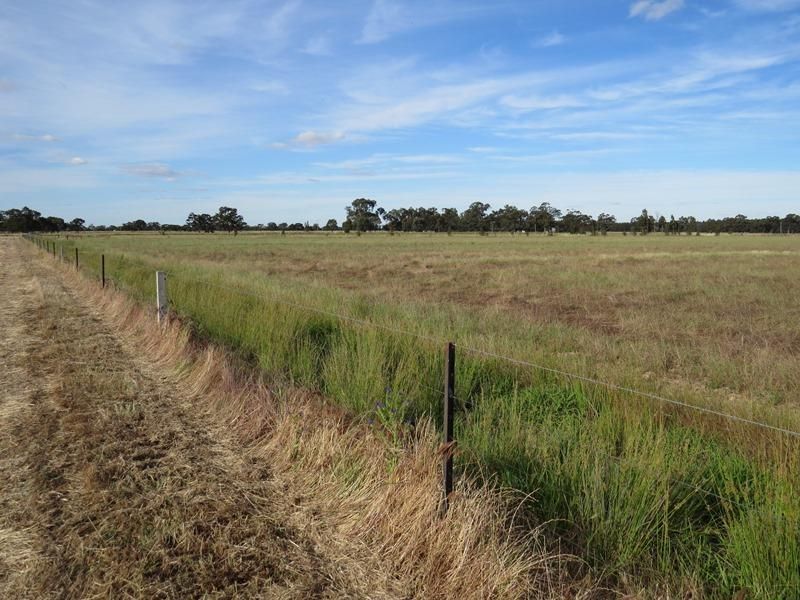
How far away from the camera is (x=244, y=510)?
392 cm

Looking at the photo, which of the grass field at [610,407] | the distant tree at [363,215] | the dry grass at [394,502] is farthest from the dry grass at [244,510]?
the distant tree at [363,215]

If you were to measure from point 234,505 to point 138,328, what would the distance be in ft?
23.2

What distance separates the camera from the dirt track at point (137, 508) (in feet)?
10.4

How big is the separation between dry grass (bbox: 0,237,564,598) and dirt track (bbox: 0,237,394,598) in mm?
12

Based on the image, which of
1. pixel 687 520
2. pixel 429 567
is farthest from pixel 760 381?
pixel 429 567

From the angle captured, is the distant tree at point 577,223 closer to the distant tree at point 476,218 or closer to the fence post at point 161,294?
the distant tree at point 476,218

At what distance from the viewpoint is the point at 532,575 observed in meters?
3.06

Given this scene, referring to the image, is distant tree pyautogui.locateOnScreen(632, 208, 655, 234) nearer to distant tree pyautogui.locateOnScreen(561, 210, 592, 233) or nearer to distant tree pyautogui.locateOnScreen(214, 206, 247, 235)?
distant tree pyautogui.locateOnScreen(561, 210, 592, 233)

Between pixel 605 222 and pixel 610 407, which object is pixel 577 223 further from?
pixel 610 407

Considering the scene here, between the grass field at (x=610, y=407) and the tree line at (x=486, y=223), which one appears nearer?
the grass field at (x=610, y=407)

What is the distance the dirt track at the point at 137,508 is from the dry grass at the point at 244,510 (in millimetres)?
12

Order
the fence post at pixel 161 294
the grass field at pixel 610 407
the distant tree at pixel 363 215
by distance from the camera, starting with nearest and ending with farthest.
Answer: the grass field at pixel 610 407 → the fence post at pixel 161 294 → the distant tree at pixel 363 215

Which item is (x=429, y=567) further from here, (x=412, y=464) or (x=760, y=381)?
(x=760, y=381)

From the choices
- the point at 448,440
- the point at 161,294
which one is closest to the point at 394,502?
the point at 448,440
